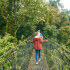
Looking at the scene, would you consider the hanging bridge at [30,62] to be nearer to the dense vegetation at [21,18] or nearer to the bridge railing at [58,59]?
the bridge railing at [58,59]

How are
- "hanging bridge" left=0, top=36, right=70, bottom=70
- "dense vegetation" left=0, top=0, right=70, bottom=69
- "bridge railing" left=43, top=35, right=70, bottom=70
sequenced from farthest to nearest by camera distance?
"dense vegetation" left=0, top=0, right=70, bottom=69
"bridge railing" left=43, top=35, right=70, bottom=70
"hanging bridge" left=0, top=36, right=70, bottom=70

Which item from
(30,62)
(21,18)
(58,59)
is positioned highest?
(21,18)

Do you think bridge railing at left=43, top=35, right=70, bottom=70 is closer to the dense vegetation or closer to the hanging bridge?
the hanging bridge

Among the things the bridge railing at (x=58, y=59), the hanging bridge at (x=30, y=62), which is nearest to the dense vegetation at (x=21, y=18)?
the hanging bridge at (x=30, y=62)

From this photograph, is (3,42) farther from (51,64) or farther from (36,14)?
(51,64)

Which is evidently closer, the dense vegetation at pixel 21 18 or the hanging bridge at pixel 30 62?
the hanging bridge at pixel 30 62

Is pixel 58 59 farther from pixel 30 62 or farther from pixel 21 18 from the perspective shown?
pixel 21 18

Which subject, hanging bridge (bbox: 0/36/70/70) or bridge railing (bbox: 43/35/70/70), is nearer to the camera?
hanging bridge (bbox: 0/36/70/70)

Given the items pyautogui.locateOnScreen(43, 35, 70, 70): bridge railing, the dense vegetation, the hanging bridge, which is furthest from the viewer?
the dense vegetation

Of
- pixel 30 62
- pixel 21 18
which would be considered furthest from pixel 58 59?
pixel 21 18

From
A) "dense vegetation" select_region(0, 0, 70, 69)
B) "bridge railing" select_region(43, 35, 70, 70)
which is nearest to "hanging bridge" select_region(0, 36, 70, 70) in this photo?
"bridge railing" select_region(43, 35, 70, 70)

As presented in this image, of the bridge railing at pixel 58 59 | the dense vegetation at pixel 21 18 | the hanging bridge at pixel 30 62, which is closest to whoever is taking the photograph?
the hanging bridge at pixel 30 62

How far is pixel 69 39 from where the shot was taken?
14.5 metres

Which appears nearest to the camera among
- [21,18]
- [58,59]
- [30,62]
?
[58,59]
